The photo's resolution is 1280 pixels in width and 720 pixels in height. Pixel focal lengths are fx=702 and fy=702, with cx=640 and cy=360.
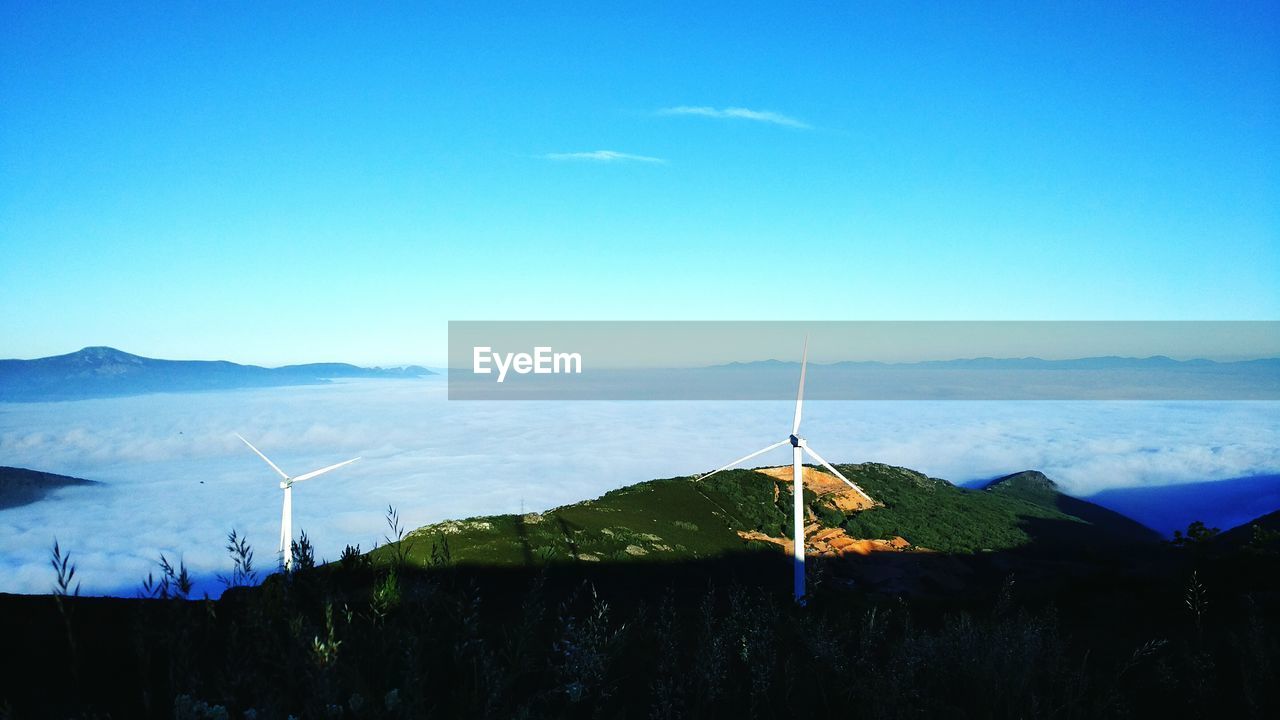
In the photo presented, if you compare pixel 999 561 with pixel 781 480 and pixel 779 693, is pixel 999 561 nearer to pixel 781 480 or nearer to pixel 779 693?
pixel 781 480

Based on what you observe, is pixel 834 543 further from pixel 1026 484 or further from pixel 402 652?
pixel 1026 484

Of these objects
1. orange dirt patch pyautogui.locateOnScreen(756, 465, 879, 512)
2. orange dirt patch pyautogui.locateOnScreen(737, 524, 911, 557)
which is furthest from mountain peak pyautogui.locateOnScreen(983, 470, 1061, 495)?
orange dirt patch pyautogui.locateOnScreen(737, 524, 911, 557)

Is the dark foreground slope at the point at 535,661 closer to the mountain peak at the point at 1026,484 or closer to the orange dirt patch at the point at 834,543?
the orange dirt patch at the point at 834,543

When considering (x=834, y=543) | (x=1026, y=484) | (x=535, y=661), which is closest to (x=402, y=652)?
(x=535, y=661)

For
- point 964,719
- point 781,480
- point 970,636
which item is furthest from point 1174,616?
point 781,480

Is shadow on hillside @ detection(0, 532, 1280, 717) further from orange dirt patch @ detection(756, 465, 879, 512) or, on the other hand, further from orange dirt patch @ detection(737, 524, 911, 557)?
orange dirt patch @ detection(756, 465, 879, 512)
